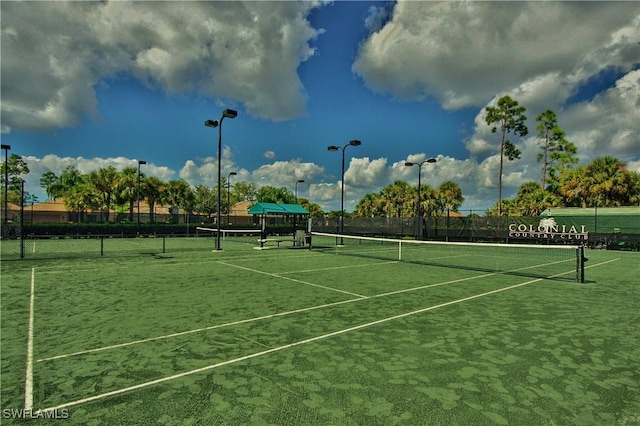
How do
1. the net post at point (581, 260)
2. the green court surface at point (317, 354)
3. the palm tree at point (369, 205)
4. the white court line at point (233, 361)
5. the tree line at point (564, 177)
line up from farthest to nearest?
the palm tree at point (369, 205) → the tree line at point (564, 177) → the net post at point (581, 260) → the white court line at point (233, 361) → the green court surface at point (317, 354)

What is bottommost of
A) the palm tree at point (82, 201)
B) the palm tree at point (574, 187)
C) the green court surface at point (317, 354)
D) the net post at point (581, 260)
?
the green court surface at point (317, 354)

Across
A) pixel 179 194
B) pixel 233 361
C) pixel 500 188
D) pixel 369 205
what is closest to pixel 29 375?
pixel 233 361

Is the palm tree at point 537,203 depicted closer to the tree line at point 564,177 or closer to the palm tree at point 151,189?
the tree line at point 564,177

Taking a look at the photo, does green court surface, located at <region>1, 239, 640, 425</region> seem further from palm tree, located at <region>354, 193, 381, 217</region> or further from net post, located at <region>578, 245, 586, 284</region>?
palm tree, located at <region>354, 193, 381, 217</region>

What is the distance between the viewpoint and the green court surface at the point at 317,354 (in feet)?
11.7

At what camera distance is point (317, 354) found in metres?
5.01

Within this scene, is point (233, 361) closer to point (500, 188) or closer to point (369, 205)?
point (500, 188)

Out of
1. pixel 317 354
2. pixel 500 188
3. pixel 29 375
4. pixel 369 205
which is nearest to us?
pixel 29 375

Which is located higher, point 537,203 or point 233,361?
point 537,203

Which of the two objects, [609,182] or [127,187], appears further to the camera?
[127,187]

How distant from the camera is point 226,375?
→ 432 centimetres

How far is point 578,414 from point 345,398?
2.32 meters

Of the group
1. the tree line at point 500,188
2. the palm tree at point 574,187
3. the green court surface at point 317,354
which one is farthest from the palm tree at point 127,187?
the palm tree at point 574,187

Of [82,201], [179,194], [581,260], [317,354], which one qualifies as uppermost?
[179,194]
